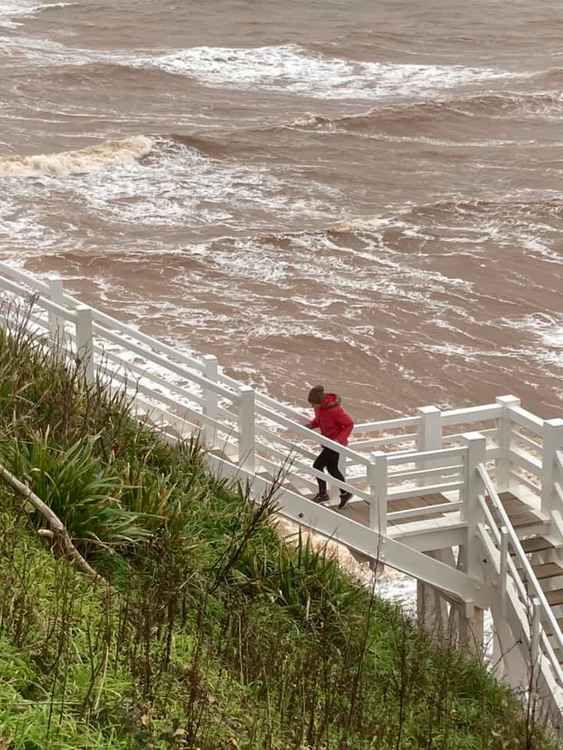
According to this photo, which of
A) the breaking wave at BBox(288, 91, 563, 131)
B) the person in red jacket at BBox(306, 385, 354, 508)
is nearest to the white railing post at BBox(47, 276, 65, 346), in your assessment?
the person in red jacket at BBox(306, 385, 354, 508)

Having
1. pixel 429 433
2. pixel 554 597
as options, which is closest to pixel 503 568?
pixel 554 597

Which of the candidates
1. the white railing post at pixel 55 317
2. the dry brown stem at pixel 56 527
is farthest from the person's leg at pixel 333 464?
the dry brown stem at pixel 56 527

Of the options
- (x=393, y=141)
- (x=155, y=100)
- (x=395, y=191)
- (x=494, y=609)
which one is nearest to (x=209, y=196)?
(x=395, y=191)

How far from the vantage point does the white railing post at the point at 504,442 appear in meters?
12.0

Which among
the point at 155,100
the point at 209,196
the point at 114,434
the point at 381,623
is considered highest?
the point at 155,100

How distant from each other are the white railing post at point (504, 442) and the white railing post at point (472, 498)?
367 millimetres

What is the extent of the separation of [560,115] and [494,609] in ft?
120

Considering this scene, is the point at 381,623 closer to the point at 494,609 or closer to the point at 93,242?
the point at 494,609

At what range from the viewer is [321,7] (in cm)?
6581

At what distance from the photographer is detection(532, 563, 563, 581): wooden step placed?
11.6 meters

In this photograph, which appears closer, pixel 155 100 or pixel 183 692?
pixel 183 692

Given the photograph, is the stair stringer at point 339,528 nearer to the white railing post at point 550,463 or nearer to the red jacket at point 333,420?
the red jacket at point 333,420

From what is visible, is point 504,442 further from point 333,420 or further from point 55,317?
point 55,317

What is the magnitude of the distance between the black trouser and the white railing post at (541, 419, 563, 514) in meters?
1.71
